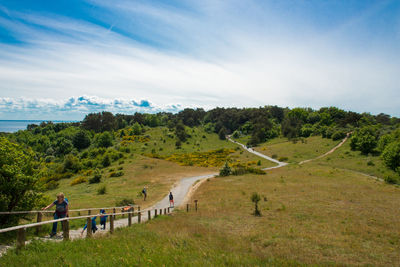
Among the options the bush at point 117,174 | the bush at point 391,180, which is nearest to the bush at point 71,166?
the bush at point 117,174

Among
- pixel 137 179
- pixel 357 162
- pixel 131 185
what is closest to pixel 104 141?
pixel 137 179

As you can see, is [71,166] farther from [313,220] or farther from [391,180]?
[391,180]

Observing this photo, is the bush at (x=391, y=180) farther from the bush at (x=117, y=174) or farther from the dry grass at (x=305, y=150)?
the bush at (x=117, y=174)

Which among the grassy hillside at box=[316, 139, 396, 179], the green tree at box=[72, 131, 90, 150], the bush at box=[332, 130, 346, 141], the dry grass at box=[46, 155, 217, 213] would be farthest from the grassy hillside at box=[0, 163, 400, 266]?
the green tree at box=[72, 131, 90, 150]

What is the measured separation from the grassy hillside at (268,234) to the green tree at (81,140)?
9575cm

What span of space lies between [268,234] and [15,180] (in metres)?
13.3

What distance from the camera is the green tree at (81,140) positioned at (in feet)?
357

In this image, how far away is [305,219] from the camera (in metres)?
16.6

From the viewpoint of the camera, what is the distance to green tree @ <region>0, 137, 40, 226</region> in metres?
10.0

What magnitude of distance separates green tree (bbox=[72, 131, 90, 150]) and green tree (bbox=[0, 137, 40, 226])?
109875 mm

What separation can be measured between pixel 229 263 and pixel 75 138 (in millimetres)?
121575

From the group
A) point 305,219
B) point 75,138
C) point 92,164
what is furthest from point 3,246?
point 75,138

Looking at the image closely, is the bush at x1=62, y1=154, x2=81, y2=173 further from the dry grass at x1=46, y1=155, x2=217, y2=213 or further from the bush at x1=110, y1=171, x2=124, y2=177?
the bush at x1=110, y1=171, x2=124, y2=177

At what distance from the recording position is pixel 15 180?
10141 millimetres
